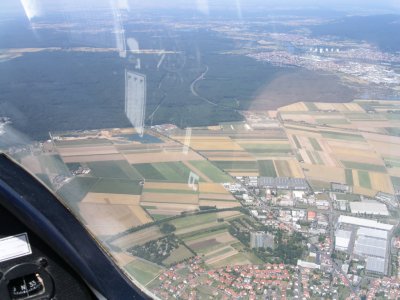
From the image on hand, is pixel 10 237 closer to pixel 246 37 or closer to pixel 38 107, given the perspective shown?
pixel 38 107

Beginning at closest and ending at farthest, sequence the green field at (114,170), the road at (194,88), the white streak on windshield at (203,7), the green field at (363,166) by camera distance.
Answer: the green field at (114,170) < the green field at (363,166) < the road at (194,88) < the white streak on windshield at (203,7)

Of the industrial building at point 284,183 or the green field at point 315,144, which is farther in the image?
the green field at point 315,144

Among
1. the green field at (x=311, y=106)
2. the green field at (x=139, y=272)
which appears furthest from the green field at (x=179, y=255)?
the green field at (x=311, y=106)

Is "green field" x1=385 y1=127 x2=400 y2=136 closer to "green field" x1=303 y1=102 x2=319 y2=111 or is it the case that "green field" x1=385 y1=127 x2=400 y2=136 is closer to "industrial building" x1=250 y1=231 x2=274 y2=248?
"green field" x1=303 y1=102 x2=319 y2=111

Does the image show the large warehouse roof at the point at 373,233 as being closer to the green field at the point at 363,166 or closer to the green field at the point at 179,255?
the green field at the point at 179,255

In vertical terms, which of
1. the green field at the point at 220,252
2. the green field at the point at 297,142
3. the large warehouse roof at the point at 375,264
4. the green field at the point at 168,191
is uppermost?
the green field at the point at 220,252

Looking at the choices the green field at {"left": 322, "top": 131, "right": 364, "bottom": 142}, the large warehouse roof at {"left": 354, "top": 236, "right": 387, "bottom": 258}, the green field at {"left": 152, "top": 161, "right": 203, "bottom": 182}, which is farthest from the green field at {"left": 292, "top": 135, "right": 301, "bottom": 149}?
the large warehouse roof at {"left": 354, "top": 236, "right": 387, "bottom": 258}

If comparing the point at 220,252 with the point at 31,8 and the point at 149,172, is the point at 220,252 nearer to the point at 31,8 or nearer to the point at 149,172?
the point at 149,172
